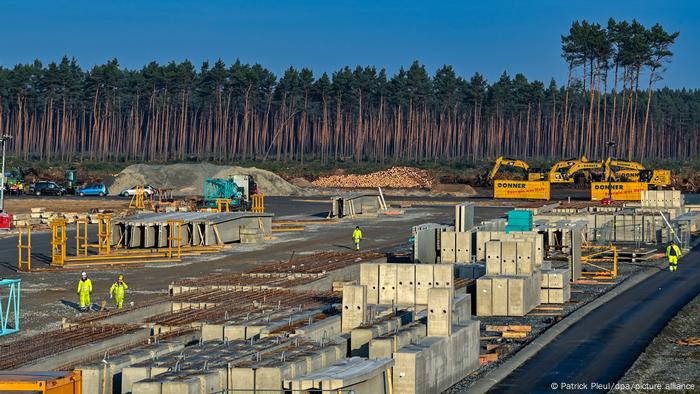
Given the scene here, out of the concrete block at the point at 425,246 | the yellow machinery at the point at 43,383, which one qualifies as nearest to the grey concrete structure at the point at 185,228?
the concrete block at the point at 425,246

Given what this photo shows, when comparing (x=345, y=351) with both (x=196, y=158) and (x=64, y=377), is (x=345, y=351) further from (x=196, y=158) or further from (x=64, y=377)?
(x=196, y=158)

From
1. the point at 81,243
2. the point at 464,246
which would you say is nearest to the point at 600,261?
the point at 464,246

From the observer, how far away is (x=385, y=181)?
110500mm

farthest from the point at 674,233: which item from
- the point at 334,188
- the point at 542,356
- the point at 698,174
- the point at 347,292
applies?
the point at 698,174

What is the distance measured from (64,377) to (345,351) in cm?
586

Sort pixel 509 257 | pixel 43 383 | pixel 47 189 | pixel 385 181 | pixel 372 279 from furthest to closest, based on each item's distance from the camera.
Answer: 1. pixel 385 181
2. pixel 47 189
3. pixel 509 257
4. pixel 372 279
5. pixel 43 383

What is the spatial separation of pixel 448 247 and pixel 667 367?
60.1 ft

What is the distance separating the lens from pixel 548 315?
105 ft

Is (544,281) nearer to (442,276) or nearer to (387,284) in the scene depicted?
(442,276)

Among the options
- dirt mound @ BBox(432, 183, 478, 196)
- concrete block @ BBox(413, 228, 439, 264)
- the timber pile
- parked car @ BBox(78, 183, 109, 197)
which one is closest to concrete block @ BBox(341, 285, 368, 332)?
concrete block @ BBox(413, 228, 439, 264)

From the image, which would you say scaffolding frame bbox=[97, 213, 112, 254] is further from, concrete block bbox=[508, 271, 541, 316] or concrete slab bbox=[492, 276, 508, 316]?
concrete block bbox=[508, 271, 541, 316]

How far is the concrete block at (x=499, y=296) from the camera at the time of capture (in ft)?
106

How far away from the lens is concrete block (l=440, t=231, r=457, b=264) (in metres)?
41.3

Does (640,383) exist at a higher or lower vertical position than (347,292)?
lower
